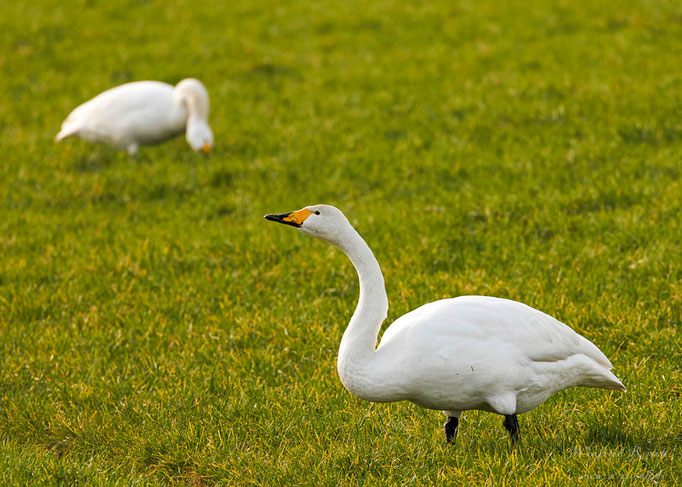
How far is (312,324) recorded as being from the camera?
20.9 ft

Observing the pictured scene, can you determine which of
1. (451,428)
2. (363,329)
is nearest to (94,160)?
(363,329)

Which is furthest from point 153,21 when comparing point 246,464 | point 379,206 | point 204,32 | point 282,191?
point 246,464

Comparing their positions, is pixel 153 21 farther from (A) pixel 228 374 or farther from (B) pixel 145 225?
(A) pixel 228 374

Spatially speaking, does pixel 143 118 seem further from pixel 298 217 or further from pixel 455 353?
pixel 455 353

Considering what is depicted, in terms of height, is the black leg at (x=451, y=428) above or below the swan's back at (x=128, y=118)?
below

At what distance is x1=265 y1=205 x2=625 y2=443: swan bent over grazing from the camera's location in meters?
4.30

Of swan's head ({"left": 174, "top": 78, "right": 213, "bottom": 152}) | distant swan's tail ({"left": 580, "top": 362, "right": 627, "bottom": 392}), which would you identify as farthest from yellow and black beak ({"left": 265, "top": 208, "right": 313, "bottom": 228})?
swan's head ({"left": 174, "top": 78, "right": 213, "bottom": 152})

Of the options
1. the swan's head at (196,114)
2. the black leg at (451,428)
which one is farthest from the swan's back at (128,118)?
the black leg at (451,428)

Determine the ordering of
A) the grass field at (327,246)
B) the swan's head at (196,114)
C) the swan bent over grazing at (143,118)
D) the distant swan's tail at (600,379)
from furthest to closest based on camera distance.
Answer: the swan bent over grazing at (143,118) < the swan's head at (196,114) < the grass field at (327,246) < the distant swan's tail at (600,379)

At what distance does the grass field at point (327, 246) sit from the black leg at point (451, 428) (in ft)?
0.26

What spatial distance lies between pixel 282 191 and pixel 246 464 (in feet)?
16.6

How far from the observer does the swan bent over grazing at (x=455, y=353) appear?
4301 millimetres

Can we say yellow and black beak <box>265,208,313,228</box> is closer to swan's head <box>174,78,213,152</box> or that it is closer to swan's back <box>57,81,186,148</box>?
swan's head <box>174,78,213,152</box>

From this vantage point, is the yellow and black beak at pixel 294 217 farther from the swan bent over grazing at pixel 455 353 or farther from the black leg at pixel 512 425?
the black leg at pixel 512 425
